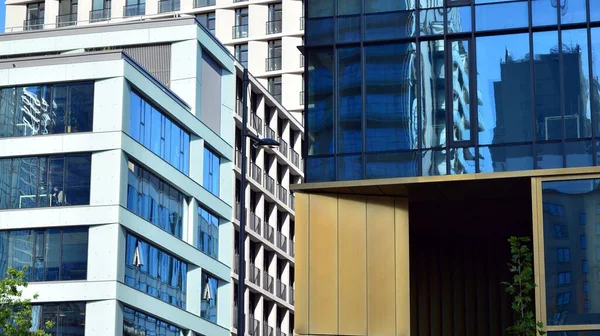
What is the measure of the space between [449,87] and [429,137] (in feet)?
4.24

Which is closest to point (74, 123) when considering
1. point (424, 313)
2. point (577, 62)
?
point (424, 313)

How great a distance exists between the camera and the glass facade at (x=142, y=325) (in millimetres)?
50553

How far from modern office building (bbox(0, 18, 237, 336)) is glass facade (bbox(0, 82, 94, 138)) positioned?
41 millimetres

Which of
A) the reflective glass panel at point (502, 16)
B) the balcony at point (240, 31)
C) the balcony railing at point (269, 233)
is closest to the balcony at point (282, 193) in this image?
the balcony railing at point (269, 233)

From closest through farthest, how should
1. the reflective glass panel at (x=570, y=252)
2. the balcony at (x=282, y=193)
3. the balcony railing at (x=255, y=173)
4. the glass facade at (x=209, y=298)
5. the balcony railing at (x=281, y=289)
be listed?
1. the reflective glass panel at (x=570, y=252)
2. the glass facade at (x=209, y=298)
3. the balcony railing at (x=255, y=173)
4. the balcony railing at (x=281, y=289)
5. the balcony at (x=282, y=193)

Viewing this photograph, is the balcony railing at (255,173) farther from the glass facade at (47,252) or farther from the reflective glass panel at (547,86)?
the reflective glass panel at (547,86)

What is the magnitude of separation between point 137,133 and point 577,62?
91.4ft

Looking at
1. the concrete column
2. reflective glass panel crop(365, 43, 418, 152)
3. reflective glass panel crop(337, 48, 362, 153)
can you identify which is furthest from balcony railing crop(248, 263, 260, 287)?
reflective glass panel crop(365, 43, 418, 152)

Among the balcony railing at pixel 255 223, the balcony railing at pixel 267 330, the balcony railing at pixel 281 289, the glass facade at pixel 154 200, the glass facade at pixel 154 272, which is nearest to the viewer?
the glass facade at pixel 154 272

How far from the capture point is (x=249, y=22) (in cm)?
8981

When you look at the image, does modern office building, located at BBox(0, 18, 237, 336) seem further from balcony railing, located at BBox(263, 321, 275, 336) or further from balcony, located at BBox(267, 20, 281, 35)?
balcony, located at BBox(267, 20, 281, 35)

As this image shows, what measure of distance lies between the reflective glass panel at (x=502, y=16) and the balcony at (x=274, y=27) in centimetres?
6070

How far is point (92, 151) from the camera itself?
2019 inches

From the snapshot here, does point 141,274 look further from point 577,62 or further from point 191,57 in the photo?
point 577,62
